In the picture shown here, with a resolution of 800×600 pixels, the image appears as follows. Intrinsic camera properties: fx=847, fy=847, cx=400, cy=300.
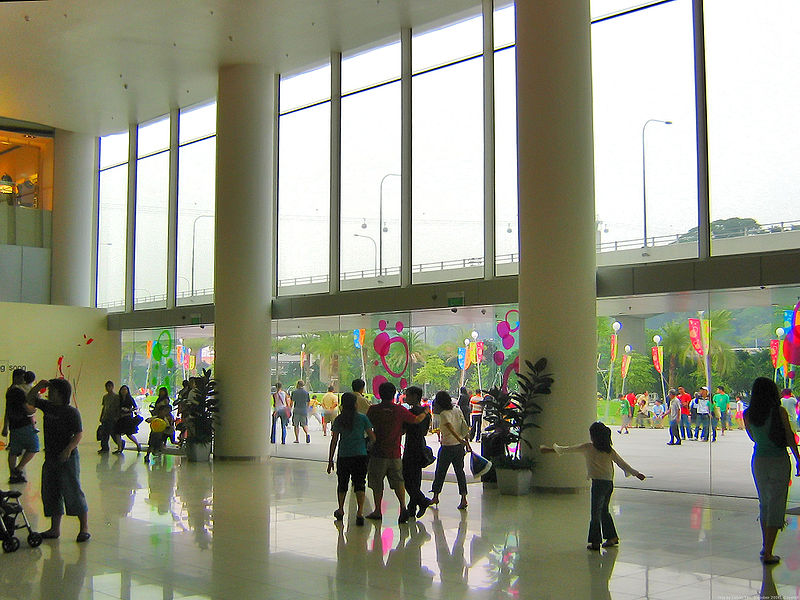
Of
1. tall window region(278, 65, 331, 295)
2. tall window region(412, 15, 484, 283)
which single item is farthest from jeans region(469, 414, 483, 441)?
tall window region(278, 65, 331, 295)

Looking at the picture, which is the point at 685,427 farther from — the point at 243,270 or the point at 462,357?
the point at 243,270

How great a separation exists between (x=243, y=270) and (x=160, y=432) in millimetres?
3877

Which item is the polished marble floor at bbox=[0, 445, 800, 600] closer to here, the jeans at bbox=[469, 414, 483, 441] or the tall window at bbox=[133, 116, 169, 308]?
the jeans at bbox=[469, 414, 483, 441]

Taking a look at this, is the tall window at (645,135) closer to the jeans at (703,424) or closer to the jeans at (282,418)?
the jeans at (703,424)

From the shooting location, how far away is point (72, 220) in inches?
853

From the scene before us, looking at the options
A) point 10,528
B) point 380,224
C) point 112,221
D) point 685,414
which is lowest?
point 10,528

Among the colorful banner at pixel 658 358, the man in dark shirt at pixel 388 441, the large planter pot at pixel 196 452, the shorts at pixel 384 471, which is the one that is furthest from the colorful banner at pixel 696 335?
the large planter pot at pixel 196 452

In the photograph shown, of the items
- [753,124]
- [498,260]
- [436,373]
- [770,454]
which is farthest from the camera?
[436,373]

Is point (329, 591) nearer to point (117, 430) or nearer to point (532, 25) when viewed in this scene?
point (532, 25)

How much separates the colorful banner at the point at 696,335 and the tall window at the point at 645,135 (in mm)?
928

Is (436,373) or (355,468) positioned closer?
(355,468)

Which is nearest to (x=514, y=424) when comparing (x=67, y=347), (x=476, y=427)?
(x=476, y=427)

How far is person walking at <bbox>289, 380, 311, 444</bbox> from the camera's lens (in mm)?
16672

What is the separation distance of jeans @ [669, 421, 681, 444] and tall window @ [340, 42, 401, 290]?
549 cm
